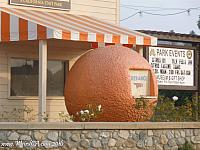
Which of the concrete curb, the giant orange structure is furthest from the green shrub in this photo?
the giant orange structure

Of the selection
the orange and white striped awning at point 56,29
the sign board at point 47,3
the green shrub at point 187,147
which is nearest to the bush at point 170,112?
the green shrub at point 187,147

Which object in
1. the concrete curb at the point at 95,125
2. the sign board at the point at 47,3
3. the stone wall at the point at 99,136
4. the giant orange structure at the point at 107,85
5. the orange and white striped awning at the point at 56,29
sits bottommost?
the stone wall at the point at 99,136

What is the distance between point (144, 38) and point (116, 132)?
16.2 feet

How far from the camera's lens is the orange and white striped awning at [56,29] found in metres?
16.8

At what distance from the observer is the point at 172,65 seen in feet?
71.7

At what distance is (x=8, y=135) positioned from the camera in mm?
13500

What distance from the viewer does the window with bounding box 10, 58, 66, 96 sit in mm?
19562

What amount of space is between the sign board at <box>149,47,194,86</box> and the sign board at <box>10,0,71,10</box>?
125 inches

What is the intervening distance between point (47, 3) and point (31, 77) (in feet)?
7.58

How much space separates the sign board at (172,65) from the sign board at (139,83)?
4.89 metres

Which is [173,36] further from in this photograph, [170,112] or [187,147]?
[187,147]

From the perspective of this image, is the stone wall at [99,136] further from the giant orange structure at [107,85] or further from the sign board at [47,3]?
the sign board at [47,3]

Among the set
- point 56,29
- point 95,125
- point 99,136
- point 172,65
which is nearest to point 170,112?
point 99,136

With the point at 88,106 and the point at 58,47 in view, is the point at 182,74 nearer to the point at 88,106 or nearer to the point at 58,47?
the point at 58,47
